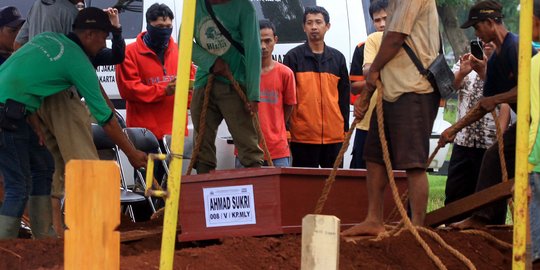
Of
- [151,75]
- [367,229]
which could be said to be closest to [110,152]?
[151,75]

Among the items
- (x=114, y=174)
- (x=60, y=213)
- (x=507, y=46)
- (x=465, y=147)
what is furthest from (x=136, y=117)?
(x=114, y=174)

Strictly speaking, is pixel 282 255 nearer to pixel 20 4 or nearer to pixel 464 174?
pixel 464 174

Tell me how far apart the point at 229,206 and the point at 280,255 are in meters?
0.70

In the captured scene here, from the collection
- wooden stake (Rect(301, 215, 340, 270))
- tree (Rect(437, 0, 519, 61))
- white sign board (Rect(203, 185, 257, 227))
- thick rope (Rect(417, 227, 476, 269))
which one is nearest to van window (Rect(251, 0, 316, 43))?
white sign board (Rect(203, 185, 257, 227))

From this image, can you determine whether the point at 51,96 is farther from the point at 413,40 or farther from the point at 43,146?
the point at 413,40

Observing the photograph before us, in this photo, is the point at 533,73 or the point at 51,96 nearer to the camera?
the point at 533,73

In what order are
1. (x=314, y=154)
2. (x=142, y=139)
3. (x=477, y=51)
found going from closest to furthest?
(x=477, y=51) < (x=142, y=139) < (x=314, y=154)

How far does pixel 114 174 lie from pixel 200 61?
158 inches

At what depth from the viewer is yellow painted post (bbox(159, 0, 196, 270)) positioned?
5.12 meters

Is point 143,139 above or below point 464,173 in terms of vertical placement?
above

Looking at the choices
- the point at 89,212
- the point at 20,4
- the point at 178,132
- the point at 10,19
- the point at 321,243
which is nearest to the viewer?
the point at 89,212

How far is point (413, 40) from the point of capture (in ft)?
24.4

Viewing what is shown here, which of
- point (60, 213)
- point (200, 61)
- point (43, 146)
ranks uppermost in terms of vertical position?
point (200, 61)

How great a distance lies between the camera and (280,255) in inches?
271
